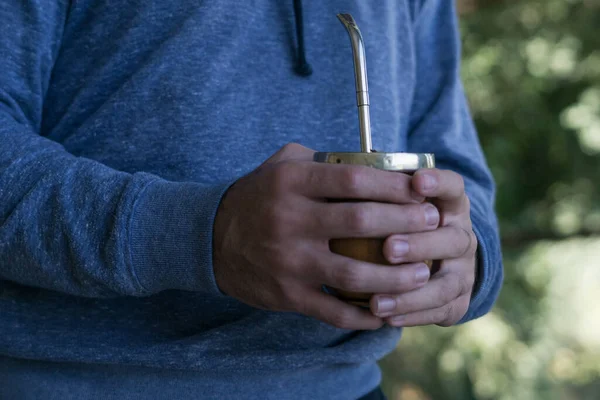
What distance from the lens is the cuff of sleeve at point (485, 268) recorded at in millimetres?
656

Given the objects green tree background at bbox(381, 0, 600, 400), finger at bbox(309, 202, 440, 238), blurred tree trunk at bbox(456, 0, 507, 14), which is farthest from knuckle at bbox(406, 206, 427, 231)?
blurred tree trunk at bbox(456, 0, 507, 14)

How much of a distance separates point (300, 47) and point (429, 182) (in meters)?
0.29

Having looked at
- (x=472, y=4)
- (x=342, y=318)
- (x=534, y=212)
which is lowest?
(x=534, y=212)

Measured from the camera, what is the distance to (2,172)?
0.54 meters

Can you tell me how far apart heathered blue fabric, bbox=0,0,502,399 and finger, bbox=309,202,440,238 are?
7.7 inches

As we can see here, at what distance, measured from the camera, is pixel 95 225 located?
514 millimetres

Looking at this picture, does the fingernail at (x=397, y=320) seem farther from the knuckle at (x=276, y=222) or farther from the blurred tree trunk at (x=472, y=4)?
the blurred tree trunk at (x=472, y=4)

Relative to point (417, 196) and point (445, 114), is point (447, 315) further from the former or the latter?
point (445, 114)

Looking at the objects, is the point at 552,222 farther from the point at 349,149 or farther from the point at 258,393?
the point at 258,393

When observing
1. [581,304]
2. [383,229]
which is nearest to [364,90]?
[383,229]

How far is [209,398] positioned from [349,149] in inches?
12.1

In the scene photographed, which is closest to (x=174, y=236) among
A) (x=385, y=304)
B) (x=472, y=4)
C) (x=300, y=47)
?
(x=385, y=304)

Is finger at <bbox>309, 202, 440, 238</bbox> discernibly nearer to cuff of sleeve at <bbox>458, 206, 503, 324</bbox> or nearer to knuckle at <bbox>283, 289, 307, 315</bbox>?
knuckle at <bbox>283, 289, 307, 315</bbox>

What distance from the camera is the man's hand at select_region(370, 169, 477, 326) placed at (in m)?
0.46
